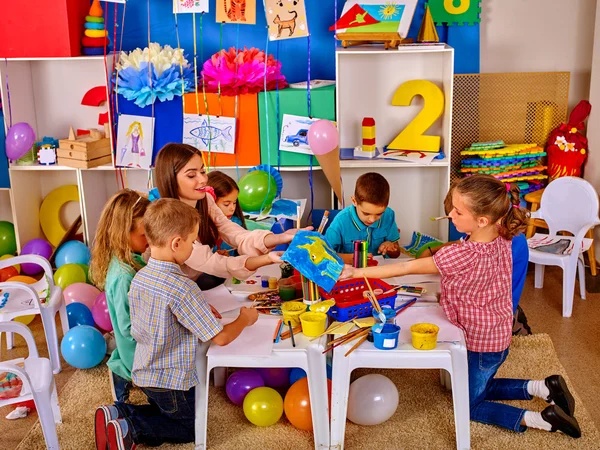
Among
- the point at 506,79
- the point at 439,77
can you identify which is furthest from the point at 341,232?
the point at 506,79

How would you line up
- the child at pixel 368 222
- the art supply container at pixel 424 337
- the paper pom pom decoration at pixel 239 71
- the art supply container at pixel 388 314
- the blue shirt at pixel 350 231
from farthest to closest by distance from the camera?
1. the paper pom pom decoration at pixel 239 71
2. the blue shirt at pixel 350 231
3. the child at pixel 368 222
4. the art supply container at pixel 388 314
5. the art supply container at pixel 424 337

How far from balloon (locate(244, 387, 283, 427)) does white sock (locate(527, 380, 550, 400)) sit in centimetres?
100

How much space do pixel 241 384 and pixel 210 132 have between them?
1.79 m

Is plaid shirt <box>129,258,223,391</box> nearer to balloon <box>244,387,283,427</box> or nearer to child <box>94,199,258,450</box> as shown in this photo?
child <box>94,199,258,450</box>

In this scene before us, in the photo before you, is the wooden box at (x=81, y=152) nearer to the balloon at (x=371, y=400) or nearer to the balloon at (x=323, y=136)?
the balloon at (x=323, y=136)

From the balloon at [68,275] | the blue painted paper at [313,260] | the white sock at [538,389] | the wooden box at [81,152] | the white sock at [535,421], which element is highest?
the wooden box at [81,152]

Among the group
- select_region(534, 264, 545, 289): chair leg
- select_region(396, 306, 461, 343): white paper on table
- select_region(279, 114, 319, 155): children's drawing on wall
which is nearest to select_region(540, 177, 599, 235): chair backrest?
select_region(534, 264, 545, 289): chair leg

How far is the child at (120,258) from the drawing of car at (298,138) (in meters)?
1.55

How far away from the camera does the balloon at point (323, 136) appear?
389 cm

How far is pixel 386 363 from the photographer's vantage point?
2408 mm

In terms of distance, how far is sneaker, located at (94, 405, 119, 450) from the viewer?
2492 mm

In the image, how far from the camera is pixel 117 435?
245 centimetres

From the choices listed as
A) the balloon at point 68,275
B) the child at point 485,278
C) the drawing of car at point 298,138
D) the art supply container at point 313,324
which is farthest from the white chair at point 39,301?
the drawing of car at point 298,138

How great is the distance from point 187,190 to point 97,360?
97cm
